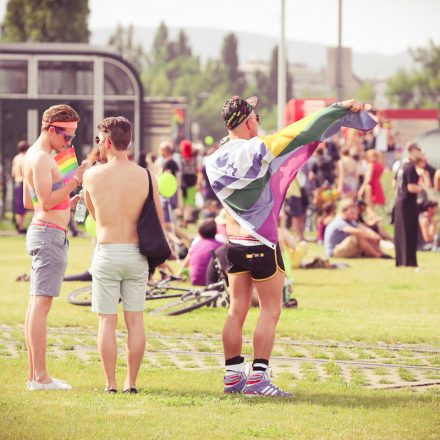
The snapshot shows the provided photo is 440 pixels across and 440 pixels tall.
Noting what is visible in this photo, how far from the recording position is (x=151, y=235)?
8.64 meters

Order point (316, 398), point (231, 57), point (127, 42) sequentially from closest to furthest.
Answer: point (316, 398), point (127, 42), point (231, 57)

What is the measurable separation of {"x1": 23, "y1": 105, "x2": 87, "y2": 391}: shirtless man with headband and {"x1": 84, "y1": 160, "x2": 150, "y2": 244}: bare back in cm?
38

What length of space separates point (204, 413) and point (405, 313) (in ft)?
21.8

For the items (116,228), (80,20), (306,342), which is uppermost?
(80,20)

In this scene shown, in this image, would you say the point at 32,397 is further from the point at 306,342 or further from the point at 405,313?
the point at 405,313

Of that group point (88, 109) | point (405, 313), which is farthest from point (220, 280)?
point (88, 109)

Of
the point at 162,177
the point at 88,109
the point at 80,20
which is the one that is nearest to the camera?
the point at 162,177

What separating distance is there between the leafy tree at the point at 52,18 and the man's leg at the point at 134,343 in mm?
57275

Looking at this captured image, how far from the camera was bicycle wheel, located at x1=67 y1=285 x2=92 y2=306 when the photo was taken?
47.3 ft

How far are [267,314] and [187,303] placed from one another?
16.9 ft

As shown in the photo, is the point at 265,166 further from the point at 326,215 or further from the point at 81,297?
the point at 326,215

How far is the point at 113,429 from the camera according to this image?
24.4ft

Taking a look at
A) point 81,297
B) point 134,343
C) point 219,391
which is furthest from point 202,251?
point 134,343

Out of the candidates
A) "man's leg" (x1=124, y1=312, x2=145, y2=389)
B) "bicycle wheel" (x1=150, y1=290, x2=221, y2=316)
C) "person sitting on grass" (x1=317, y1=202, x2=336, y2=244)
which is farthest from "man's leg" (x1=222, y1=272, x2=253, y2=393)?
"person sitting on grass" (x1=317, y1=202, x2=336, y2=244)
